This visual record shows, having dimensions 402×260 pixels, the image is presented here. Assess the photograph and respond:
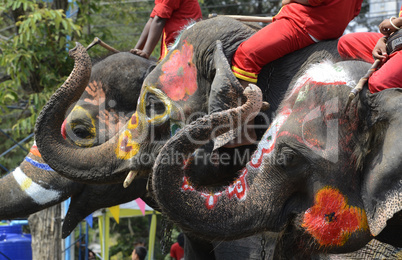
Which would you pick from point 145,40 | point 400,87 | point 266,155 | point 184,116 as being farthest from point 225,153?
point 145,40

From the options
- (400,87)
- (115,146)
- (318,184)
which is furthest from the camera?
(115,146)

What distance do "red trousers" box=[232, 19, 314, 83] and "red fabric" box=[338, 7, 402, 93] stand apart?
293mm

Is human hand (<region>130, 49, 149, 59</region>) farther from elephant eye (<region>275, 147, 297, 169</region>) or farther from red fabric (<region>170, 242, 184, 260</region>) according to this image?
red fabric (<region>170, 242, 184, 260</region>)

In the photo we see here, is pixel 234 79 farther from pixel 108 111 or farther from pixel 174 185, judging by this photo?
pixel 108 111

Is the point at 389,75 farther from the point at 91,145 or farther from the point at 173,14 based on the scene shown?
the point at 91,145

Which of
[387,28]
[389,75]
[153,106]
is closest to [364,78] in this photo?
[389,75]

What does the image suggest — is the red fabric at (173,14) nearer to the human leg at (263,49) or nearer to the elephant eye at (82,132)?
the elephant eye at (82,132)

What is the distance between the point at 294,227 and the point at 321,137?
1.32 ft

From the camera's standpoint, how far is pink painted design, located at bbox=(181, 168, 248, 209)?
2586 mm

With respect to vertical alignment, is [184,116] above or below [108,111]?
above

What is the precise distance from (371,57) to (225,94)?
69 cm

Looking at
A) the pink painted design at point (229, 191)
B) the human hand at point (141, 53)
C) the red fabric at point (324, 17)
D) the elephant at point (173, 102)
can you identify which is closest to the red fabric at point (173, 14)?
the human hand at point (141, 53)

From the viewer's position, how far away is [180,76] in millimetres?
3479

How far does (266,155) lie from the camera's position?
2.78m
